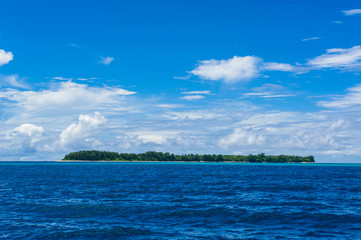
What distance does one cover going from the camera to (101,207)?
3775 centimetres

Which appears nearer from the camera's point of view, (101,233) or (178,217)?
(101,233)

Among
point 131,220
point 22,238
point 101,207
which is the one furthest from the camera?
point 101,207

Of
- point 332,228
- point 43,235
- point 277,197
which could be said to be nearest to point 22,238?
point 43,235

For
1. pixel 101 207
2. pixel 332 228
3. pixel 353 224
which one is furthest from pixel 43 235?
pixel 353 224

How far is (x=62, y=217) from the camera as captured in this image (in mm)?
32438

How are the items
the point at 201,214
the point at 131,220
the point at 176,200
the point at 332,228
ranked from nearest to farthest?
1. the point at 332,228
2. the point at 131,220
3. the point at 201,214
4. the point at 176,200

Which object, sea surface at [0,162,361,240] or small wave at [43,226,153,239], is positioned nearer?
small wave at [43,226,153,239]

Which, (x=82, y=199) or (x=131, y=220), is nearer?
(x=131, y=220)

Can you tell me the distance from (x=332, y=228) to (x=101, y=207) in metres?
26.0

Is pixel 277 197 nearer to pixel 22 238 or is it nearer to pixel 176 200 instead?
pixel 176 200

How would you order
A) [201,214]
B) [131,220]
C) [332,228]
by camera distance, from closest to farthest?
[332,228] < [131,220] < [201,214]

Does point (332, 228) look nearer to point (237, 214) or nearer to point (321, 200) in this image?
point (237, 214)

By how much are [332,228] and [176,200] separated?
21.1 m

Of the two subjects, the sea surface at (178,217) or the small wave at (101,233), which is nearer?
the small wave at (101,233)
